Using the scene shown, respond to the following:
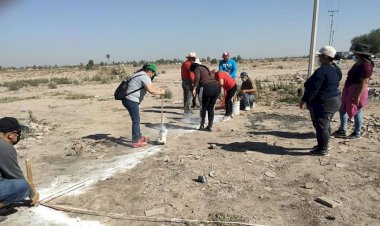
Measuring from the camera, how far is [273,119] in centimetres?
943

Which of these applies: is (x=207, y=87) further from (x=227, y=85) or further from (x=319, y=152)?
(x=319, y=152)

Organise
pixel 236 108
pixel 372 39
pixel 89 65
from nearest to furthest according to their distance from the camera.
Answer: pixel 236 108 < pixel 89 65 < pixel 372 39

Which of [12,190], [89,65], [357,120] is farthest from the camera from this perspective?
[89,65]

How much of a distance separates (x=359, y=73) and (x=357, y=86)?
253mm

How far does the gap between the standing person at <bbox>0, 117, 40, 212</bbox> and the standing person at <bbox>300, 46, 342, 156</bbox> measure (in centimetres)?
441

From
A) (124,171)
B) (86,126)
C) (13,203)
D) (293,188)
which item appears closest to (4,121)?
(13,203)

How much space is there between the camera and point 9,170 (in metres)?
4.05

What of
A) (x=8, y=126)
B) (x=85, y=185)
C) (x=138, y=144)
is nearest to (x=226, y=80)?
(x=138, y=144)

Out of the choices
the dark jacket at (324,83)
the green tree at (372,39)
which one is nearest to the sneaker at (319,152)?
the dark jacket at (324,83)

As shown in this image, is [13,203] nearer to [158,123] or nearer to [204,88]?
[204,88]

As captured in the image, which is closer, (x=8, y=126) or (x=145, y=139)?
(x=8, y=126)

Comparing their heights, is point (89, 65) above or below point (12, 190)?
above

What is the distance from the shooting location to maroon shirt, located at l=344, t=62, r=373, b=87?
6469 millimetres

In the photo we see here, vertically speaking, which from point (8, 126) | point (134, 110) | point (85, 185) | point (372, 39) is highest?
point (372, 39)
